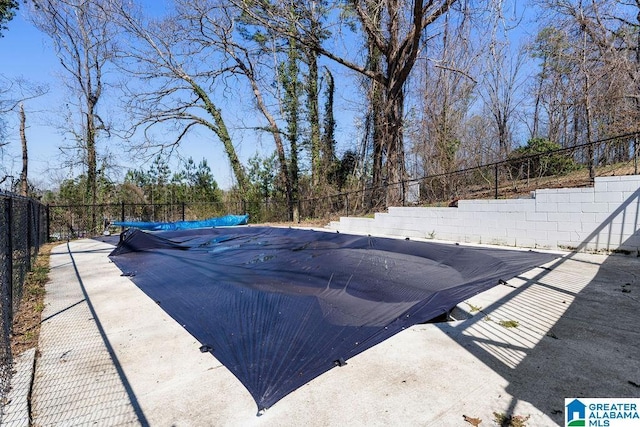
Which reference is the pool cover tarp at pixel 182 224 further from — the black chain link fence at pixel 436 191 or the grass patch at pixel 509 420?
the grass patch at pixel 509 420

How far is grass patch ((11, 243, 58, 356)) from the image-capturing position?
2.37m

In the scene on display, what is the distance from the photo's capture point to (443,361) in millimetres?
1910

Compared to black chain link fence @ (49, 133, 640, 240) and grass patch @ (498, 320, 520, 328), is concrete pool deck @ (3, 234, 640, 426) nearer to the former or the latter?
grass patch @ (498, 320, 520, 328)

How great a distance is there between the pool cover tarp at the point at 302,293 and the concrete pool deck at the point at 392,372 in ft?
0.32

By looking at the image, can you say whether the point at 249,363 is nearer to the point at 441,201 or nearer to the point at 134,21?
the point at 441,201

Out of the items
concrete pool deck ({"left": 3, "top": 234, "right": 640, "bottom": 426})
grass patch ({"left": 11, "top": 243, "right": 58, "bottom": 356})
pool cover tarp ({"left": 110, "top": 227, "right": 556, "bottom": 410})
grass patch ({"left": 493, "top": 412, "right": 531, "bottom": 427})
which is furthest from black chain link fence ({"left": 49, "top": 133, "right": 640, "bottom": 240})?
grass patch ({"left": 11, "top": 243, "right": 58, "bottom": 356})

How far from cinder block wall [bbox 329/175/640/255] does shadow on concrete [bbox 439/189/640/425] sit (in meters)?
1.33

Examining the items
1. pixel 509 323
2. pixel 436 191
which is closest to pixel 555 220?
pixel 509 323

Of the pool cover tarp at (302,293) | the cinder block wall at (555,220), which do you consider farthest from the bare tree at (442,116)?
the pool cover tarp at (302,293)

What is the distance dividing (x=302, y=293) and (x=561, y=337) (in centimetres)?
193

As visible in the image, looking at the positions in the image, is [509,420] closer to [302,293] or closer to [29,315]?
[302,293]

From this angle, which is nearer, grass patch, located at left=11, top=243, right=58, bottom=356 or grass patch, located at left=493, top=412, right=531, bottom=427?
grass patch, located at left=493, top=412, right=531, bottom=427

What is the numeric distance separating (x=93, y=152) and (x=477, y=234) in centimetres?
1566

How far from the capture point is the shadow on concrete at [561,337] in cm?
161
